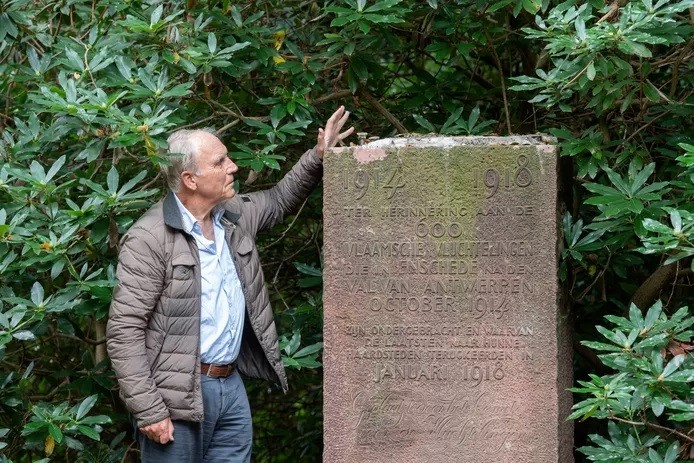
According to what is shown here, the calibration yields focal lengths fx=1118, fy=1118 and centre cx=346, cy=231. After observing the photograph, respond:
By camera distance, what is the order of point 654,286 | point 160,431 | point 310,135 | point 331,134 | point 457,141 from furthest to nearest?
point 310,135 → point 654,286 → point 331,134 → point 457,141 → point 160,431

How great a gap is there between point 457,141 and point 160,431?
5.12 feet

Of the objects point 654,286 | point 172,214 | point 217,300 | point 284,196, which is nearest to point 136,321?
point 217,300

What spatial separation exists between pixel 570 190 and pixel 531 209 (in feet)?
2.42

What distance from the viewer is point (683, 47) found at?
4.84m

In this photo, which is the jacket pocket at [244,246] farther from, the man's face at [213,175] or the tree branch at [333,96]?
the tree branch at [333,96]

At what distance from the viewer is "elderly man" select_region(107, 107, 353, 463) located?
4.17 metres

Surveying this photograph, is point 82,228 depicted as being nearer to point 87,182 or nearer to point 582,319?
point 87,182

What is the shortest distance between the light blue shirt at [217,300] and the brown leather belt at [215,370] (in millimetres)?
17

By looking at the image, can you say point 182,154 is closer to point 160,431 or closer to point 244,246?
point 244,246

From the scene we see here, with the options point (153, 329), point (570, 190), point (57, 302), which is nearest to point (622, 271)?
point (570, 190)

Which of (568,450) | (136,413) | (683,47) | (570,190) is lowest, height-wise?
(568,450)

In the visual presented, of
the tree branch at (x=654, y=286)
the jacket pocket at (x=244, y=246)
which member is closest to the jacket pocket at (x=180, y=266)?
the jacket pocket at (x=244, y=246)

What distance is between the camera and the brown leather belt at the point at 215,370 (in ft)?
14.0

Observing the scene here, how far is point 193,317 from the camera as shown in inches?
166
